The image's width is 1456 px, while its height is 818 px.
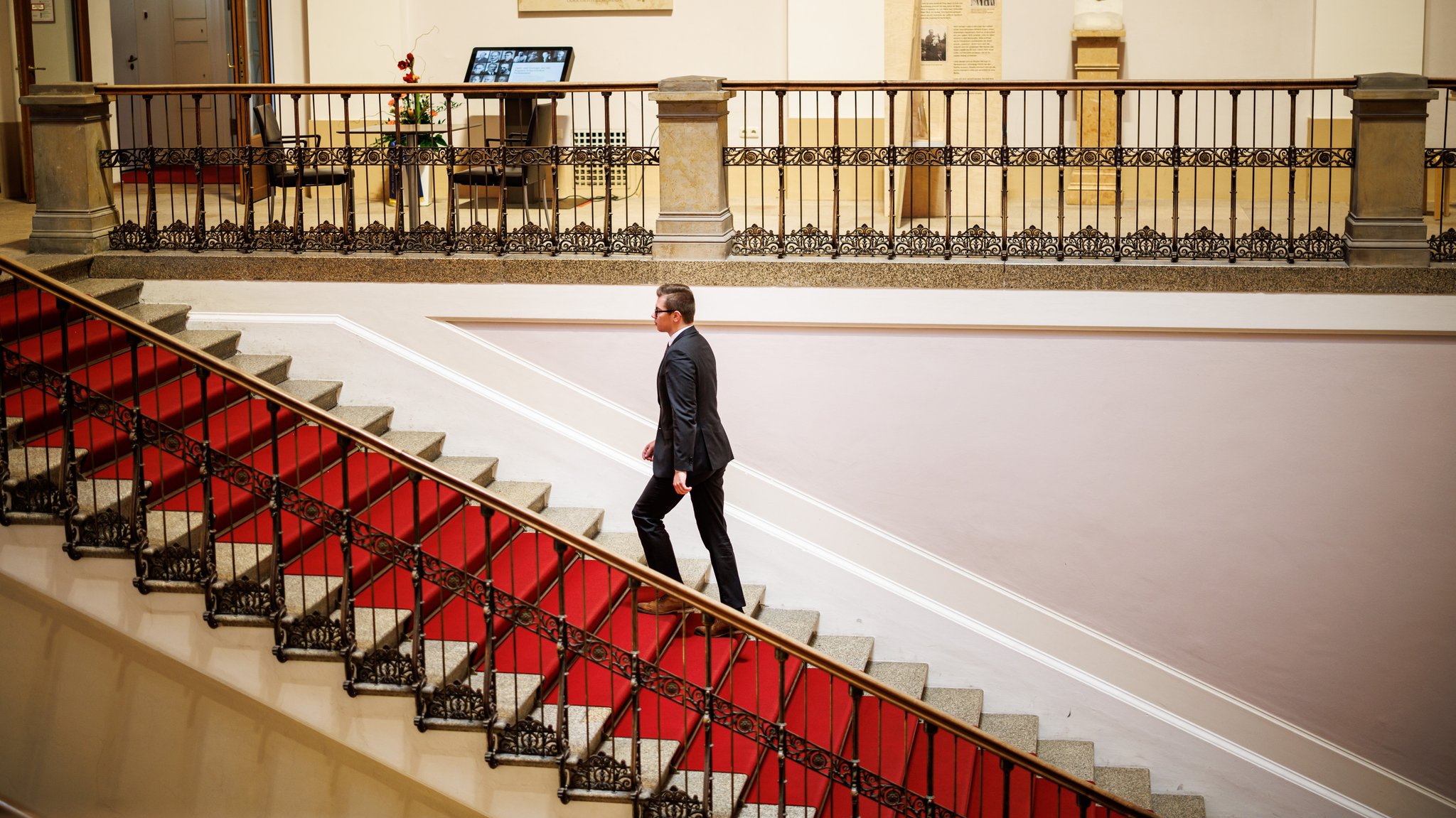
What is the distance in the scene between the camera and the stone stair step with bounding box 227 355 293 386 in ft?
23.3

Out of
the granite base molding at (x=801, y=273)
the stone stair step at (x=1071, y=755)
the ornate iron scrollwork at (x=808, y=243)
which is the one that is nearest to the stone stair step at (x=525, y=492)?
the granite base molding at (x=801, y=273)

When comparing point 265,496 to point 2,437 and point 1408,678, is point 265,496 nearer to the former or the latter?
point 2,437

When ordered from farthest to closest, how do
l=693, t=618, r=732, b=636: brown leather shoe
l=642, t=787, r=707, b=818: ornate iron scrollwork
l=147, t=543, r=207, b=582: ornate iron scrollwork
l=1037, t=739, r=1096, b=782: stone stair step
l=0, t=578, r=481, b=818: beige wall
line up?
l=1037, t=739, r=1096, b=782: stone stair step → l=693, t=618, r=732, b=636: brown leather shoe → l=0, t=578, r=481, b=818: beige wall → l=147, t=543, r=207, b=582: ornate iron scrollwork → l=642, t=787, r=707, b=818: ornate iron scrollwork

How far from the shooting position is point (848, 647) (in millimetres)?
7078

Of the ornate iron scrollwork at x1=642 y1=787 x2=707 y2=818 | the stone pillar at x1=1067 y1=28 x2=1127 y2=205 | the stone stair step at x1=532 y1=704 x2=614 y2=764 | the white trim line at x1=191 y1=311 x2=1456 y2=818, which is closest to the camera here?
the ornate iron scrollwork at x1=642 y1=787 x2=707 y2=818

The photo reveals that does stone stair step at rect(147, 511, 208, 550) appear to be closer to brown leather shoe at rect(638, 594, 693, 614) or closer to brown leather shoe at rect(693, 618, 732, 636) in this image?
brown leather shoe at rect(638, 594, 693, 614)

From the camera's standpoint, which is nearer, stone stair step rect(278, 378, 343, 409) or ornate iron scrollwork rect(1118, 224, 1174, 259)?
ornate iron scrollwork rect(1118, 224, 1174, 259)

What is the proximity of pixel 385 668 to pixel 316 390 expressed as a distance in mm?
2176

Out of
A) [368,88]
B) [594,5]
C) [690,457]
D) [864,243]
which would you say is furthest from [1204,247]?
[594,5]

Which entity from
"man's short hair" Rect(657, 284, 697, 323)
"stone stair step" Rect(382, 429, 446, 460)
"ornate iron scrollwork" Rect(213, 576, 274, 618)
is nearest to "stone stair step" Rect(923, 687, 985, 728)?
"man's short hair" Rect(657, 284, 697, 323)

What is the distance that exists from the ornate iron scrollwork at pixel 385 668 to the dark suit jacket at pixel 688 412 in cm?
130

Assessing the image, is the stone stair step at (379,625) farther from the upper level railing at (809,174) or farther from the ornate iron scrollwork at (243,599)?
the upper level railing at (809,174)

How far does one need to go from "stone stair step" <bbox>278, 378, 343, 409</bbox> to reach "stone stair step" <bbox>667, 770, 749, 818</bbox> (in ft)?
9.52

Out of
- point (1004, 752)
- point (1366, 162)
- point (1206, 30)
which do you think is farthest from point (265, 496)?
point (1206, 30)
